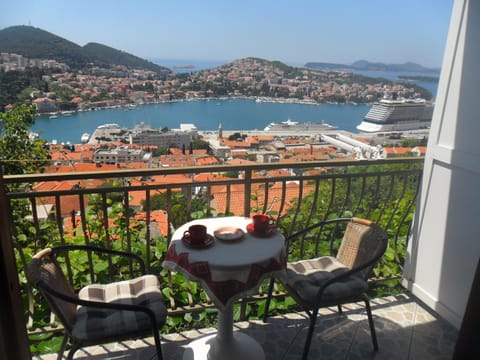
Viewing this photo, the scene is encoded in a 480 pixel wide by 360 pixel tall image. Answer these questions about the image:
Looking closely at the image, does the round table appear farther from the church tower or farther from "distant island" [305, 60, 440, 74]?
"distant island" [305, 60, 440, 74]

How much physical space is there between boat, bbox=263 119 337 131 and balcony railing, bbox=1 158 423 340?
0.64 meters

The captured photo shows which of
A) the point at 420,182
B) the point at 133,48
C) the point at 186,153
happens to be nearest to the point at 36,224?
the point at 186,153

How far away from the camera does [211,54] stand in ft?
10.6

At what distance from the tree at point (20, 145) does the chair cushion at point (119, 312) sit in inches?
50.7

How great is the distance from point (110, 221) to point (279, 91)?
→ 1954 mm

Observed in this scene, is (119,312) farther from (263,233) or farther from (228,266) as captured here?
(263,233)

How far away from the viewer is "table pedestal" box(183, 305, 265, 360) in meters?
2.16

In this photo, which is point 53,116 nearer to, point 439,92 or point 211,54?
point 211,54

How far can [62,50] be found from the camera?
296cm

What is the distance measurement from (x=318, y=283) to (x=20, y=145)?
2.72 meters

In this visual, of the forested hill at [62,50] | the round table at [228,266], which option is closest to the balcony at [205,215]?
the round table at [228,266]

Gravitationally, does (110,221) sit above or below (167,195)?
below

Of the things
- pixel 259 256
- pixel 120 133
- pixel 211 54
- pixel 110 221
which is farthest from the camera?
pixel 211 54

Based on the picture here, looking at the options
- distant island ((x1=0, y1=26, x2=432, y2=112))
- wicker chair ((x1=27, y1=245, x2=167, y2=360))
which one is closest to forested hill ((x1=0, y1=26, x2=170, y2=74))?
distant island ((x1=0, y1=26, x2=432, y2=112))
